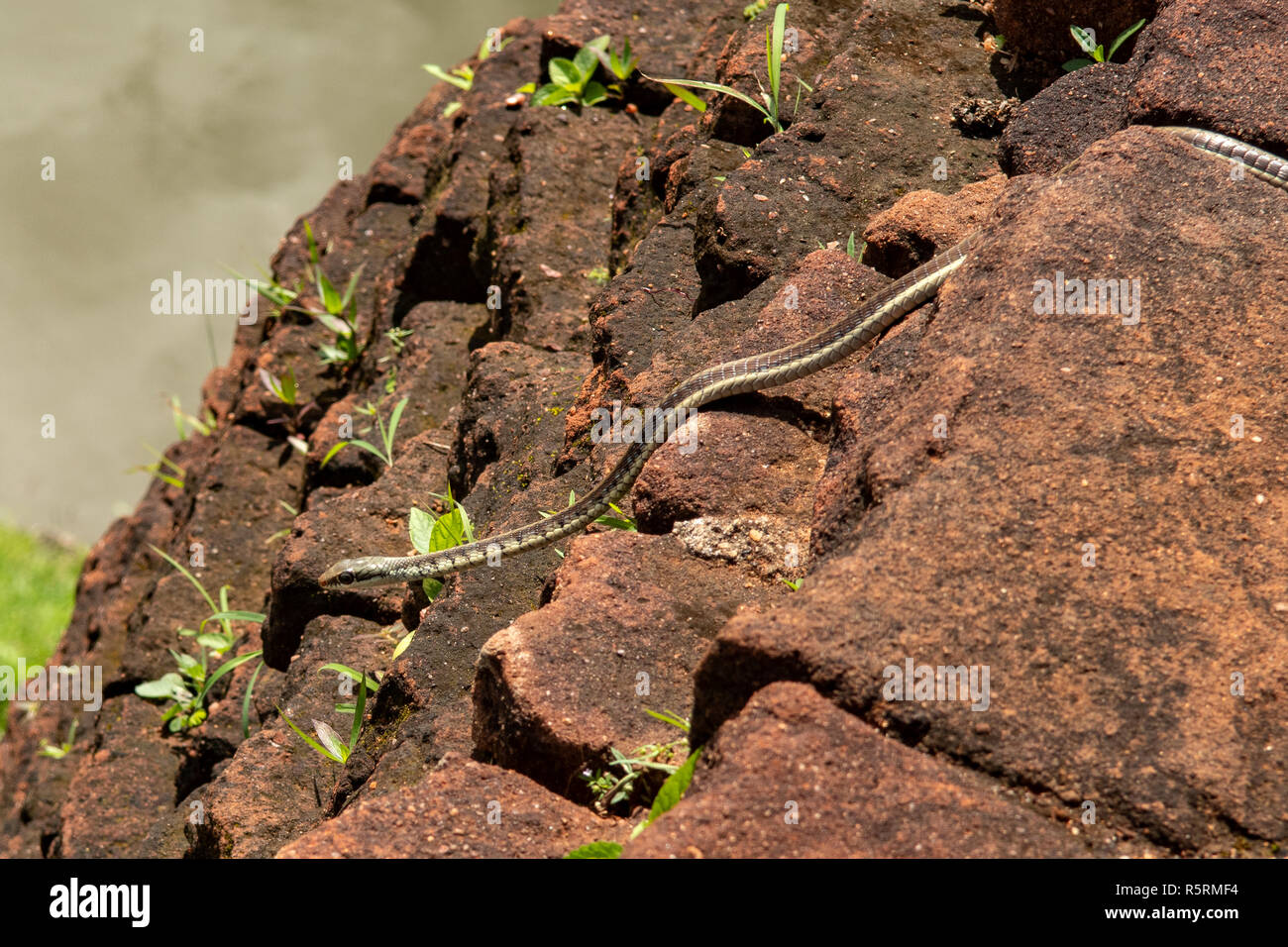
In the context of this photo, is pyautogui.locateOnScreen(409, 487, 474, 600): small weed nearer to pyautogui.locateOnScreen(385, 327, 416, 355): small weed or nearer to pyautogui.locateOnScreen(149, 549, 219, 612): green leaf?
pyautogui.locateOnScreen(149, 549, 219, 612): green leaf

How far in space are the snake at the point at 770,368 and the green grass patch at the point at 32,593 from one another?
13.5 meters

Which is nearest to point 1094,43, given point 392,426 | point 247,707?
point 392,426

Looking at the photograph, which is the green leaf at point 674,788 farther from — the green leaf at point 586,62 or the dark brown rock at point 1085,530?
the green leaf at point 586,62

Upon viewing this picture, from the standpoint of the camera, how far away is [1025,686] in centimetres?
336

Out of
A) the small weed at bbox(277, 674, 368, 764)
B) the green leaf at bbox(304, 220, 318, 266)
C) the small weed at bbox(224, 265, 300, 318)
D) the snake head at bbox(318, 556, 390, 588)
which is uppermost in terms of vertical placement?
the green leaf at bbox(304, 220, 318, 266)

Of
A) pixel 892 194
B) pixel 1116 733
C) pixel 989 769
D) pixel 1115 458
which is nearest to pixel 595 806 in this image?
pixel 989 769

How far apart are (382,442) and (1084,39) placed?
5.15 meters

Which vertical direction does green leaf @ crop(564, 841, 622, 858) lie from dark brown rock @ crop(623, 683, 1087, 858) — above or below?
below

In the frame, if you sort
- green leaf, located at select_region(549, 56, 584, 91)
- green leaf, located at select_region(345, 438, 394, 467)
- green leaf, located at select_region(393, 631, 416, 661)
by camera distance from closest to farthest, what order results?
1. green leaf, located at select_region(393, 631, 416, 661)
2. green leaf, located at select_region(345, 438, 394, 467)
3. green leaf, located at select_region(549, 56, 584, 91)

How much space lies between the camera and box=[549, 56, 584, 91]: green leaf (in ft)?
28.2

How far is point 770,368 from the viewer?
16.9ft

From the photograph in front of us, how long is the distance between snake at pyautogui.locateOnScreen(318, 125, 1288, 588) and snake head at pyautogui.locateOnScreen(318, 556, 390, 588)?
59 centimetres

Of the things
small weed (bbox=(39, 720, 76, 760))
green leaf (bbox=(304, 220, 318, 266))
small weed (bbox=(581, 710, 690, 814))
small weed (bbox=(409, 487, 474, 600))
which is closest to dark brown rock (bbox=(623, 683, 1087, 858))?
small weed (bbox=(581, 710, 690, 814))
